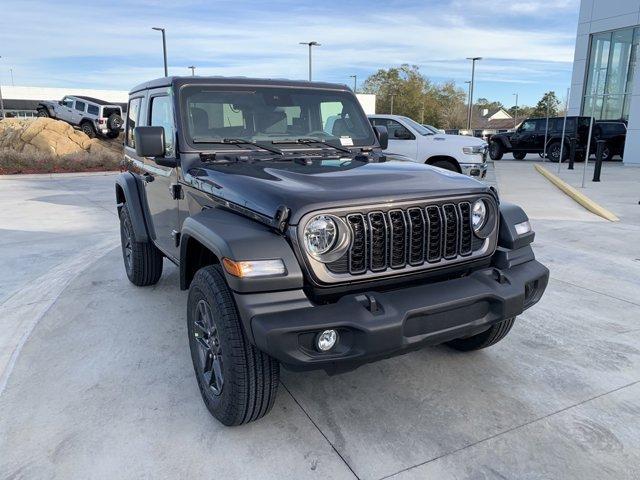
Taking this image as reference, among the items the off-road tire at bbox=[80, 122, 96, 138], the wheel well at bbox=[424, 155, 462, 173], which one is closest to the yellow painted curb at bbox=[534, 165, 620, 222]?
the wheel well at bbox=[424, 155, 462, 173]

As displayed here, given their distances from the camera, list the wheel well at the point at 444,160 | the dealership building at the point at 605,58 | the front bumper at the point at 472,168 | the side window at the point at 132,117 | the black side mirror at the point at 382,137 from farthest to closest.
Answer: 1. the dealership building at the point at 605,58
2. the wheel well at the point at 444,160
3. the front bumper at the point at 472,168
4. the side window at the point at 132,117
5. the black side mirror at the point at 382,137

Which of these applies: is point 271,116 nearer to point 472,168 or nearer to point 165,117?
point 165,117

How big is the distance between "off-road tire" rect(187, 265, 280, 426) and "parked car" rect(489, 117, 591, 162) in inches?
766

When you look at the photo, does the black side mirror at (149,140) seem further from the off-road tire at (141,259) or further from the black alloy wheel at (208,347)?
the off-road tire at (141,259)

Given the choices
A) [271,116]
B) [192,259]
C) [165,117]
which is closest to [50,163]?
[165,117]

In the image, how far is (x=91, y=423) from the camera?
9.17 feet

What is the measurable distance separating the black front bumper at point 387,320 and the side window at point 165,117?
6.11 ft

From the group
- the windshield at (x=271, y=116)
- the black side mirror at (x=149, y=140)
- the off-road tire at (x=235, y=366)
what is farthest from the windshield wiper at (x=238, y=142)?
the off-road tire at (x=235, y=366)

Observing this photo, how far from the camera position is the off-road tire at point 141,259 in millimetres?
4727

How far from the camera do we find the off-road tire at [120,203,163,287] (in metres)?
4.73

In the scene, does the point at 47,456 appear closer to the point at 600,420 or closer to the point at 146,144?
the point at 146,144

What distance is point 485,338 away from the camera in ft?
11.2

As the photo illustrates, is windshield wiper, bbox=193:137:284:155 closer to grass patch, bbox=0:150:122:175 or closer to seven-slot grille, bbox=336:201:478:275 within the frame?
seven-slot grille, bbox=336:201:478:275

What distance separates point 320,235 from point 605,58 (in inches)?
975
